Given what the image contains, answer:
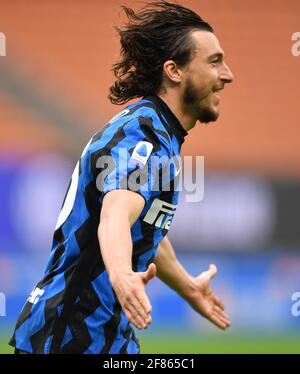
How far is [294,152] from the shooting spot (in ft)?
35.1

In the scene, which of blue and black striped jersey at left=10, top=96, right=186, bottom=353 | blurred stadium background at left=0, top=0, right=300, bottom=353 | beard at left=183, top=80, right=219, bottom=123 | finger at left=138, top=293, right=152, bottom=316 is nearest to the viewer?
finger at left=138, top=293, right=152, bottom=316

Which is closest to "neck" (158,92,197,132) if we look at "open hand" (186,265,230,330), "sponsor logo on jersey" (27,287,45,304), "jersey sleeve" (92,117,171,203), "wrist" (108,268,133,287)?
"jersey sleeve" (92,117,171,203)

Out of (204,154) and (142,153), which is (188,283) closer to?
(142,153)

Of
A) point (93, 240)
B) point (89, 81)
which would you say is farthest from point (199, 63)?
point (89, 81)

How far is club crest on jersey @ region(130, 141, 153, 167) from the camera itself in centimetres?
312

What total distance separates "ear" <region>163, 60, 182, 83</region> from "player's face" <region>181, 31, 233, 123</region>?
3 centimetres

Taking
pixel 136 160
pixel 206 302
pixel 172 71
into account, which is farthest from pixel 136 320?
pixel 206 302

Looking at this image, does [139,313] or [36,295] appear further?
[36,295]

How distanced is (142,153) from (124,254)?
51cm

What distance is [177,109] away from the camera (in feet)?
12.3

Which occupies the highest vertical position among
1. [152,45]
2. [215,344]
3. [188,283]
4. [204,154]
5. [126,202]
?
[204,154]

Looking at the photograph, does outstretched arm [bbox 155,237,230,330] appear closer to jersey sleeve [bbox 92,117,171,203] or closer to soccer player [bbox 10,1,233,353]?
soccer player [bbox 10,1,233,353]

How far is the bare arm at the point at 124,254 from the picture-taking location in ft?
8.73

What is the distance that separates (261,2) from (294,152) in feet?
7.41
